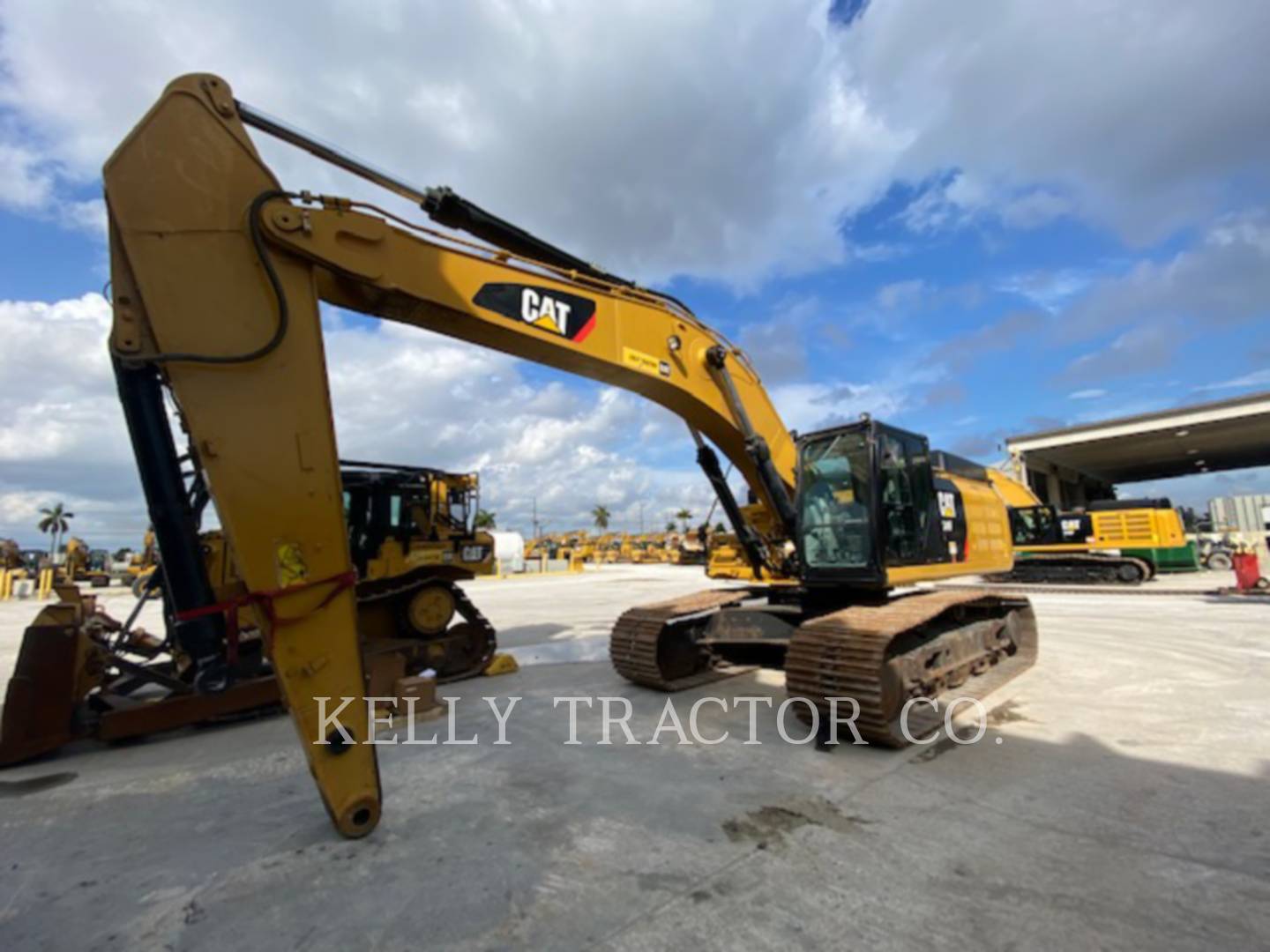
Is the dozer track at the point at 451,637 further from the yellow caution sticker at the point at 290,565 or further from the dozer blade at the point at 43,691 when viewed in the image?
the yellow caution sticker at the point at 290,565

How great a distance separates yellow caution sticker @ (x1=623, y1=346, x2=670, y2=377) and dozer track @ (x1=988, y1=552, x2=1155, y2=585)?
17.6 meters

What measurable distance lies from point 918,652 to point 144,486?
5.47 metres

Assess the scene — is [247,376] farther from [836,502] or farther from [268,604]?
[836,502]

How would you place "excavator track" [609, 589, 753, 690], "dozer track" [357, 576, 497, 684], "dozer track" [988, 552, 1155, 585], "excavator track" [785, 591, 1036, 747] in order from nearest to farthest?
"excavator track" [785, 591, 1036, 747]
"excavator track" [609, 589, 753, 690]
"dozer track" [357, 576, 497, 684]
"dozer track" [988, 552, 1155, 585]

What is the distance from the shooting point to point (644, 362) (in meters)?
5.29

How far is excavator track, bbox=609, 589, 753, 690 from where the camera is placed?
652cm

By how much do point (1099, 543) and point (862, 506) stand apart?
1837 centimetres

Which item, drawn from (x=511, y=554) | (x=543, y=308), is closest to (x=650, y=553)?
(x=511, y=554)

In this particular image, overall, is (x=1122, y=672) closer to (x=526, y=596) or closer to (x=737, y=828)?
(x=737, y=828)

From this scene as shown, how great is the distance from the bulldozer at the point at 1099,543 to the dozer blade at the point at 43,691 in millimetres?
20917

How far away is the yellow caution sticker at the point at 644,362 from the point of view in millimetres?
5145

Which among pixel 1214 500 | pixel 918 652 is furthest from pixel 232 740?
pixel 1214 500

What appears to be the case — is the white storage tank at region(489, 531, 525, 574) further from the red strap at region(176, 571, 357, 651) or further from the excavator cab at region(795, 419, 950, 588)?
the red strap at region(176, 571, 357, 651)

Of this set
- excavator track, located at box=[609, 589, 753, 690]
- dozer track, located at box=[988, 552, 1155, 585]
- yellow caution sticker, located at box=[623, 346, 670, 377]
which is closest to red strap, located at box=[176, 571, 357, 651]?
yellow caution sticker, located at box=[623, 346, 670, 377]
